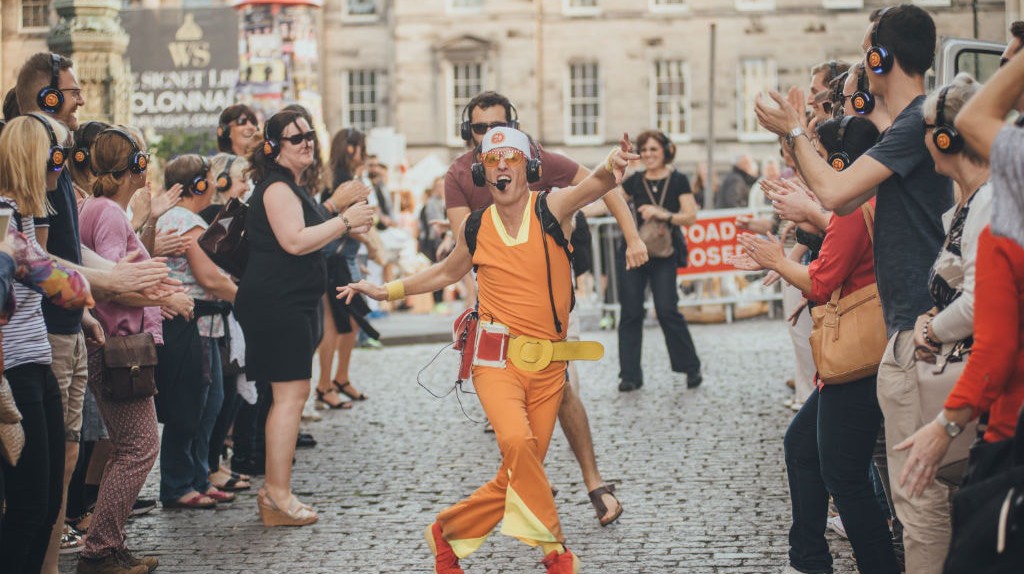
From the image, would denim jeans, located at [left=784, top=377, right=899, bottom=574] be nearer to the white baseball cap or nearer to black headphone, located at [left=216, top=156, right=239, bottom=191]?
the white baseball cap

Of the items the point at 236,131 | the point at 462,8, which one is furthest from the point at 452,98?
the point at 236,131

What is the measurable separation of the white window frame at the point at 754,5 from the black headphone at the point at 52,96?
136 feet

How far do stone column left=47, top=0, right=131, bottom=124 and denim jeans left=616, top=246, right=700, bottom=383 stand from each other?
5544 mm

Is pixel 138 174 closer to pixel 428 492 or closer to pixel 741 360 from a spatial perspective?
pixel 428 492

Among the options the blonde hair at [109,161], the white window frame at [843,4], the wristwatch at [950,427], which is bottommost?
the wristwatch at [950,427]

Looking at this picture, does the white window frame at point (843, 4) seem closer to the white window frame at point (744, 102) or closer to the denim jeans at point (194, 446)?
the white window frame at point (744, 102)

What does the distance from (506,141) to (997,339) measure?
293 cm

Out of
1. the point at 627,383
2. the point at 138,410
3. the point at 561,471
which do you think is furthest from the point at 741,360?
the point at 138,410

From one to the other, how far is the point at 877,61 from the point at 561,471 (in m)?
4.32

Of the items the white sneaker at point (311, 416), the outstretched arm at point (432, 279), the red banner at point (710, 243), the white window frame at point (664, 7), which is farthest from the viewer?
the white window frame at point (664, 7)

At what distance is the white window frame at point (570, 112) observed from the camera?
153 feet

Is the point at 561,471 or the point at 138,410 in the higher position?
the point at 138,410

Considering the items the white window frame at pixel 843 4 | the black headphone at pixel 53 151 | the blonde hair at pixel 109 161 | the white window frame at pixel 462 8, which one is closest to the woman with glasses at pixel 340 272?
the blonde hair at pixel 109 161

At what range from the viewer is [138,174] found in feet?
22.3
